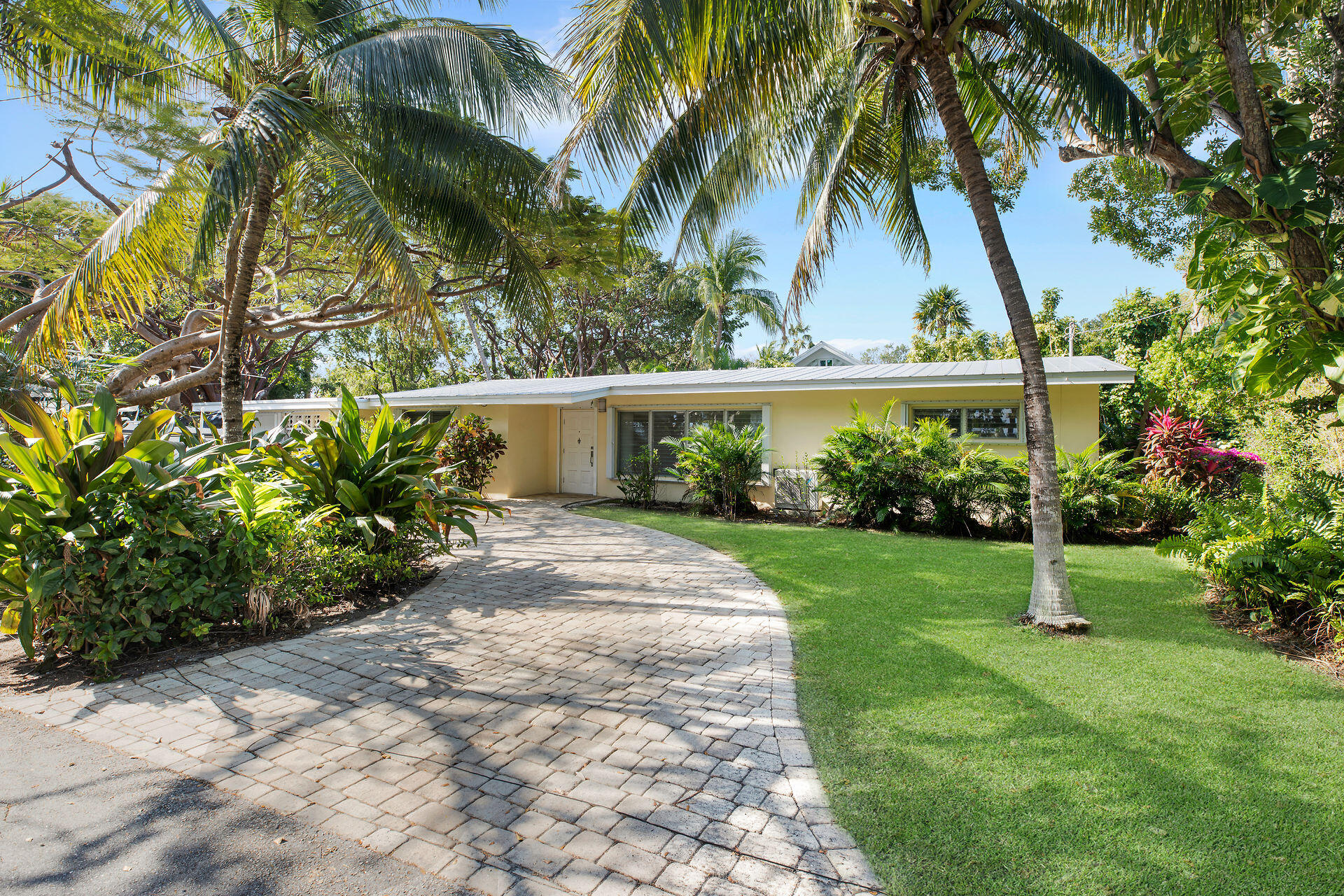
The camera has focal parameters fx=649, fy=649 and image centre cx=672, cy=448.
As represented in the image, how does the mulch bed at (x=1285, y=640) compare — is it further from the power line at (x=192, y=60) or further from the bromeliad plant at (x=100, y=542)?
the power line at (x=192, y=60)

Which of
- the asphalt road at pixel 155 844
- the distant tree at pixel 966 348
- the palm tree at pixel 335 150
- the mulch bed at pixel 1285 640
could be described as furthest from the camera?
the distant tree at pixel 966 348

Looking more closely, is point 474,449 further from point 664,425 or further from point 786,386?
point 786,386

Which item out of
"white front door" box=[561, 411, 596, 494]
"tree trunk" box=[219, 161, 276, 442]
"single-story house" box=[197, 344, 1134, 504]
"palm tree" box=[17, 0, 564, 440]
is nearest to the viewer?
"palm tree" box=[17, 0, 564, 440]

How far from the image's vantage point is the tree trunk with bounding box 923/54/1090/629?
537 cm

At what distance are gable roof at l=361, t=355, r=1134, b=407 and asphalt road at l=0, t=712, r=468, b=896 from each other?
9.80 m

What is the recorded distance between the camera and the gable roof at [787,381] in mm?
10773

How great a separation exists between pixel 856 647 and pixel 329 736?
145 inches

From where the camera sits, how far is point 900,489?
428 inches

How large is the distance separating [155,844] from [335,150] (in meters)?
6.94

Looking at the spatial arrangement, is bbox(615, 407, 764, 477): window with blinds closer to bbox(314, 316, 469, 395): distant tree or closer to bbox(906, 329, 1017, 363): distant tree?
bbox(906, 329, 1017, 363): distant tree

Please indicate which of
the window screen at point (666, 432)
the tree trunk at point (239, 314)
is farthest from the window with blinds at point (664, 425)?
the tree trunk at point (239, 314)

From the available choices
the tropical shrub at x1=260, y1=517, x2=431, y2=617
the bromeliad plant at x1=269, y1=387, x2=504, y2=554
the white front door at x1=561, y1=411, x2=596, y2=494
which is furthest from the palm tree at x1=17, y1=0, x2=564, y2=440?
the white front door at x1=561, y1=411, x2=596, y2=494

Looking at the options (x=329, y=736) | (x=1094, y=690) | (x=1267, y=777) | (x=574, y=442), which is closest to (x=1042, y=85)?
(x=1094, y=690)

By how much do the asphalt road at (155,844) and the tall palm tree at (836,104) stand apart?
505cm
